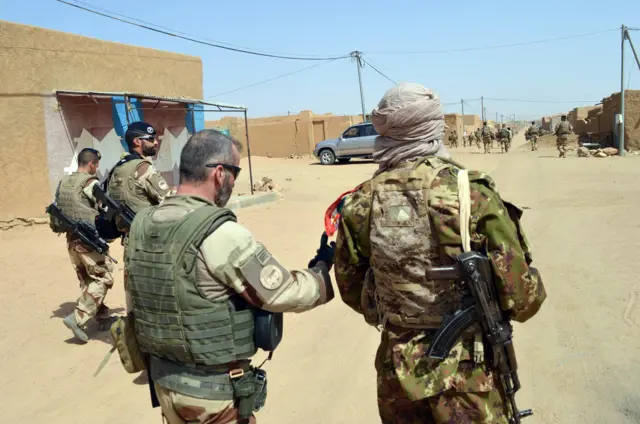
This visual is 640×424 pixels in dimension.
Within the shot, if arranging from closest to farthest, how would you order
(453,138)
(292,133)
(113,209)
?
(113,209) < (292,133) < (453,138)

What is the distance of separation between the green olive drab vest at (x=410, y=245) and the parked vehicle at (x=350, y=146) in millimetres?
18329

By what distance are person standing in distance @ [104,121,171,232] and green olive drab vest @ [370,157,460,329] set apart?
276cm

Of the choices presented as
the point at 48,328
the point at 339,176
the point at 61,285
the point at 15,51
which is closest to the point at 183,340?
the point at 48,328

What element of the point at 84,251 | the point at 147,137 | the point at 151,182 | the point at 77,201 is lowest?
the point at 84,251

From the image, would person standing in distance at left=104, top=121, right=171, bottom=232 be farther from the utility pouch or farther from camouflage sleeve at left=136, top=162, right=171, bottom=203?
the utility pouch

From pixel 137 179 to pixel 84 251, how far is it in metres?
0.98

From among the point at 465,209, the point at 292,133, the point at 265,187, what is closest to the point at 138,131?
the point at 465,209

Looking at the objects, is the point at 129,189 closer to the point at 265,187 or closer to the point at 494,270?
the point at 494,270

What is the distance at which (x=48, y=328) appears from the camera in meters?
5.28

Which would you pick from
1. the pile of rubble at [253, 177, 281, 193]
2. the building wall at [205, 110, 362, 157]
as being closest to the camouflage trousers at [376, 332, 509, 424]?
the pile of rubble at [253, 177, 281, 193]

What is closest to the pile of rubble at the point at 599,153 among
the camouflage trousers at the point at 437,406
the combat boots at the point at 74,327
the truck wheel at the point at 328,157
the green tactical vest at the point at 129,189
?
the truck wheel at the point at 328,157

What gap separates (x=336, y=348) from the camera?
4367 millimetres

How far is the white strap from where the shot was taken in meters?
1.91

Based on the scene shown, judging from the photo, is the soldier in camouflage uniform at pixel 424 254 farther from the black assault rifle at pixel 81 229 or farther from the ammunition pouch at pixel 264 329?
the black assault rifle at pixel 81 229
